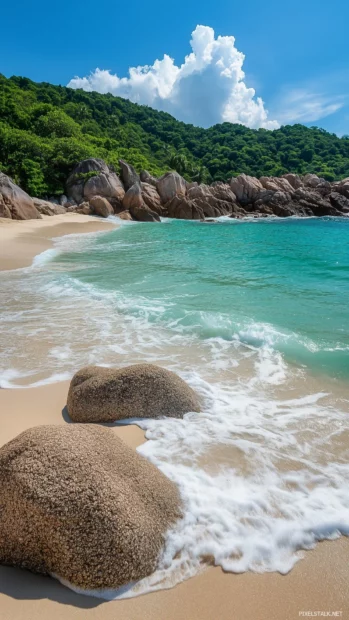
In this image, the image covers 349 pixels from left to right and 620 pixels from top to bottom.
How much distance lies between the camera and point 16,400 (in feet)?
13.2

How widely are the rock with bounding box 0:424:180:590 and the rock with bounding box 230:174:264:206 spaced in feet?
162

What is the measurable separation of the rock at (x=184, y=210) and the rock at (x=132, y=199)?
489 cm

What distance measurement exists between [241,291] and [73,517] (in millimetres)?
8184

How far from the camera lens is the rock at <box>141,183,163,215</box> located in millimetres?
39656

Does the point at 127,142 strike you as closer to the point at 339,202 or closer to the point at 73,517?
the point at 339,202

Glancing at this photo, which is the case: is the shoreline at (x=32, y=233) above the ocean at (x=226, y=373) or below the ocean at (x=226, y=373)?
above

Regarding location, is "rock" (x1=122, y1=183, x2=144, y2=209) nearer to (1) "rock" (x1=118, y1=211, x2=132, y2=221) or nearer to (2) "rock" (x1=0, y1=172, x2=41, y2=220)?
(1) "rock" (x1=118, y1=211, x2=132, y2=221)

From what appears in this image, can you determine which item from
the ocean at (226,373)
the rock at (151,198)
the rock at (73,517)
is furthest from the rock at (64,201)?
the rock at (73,517)

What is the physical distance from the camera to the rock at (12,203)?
78.8 ft

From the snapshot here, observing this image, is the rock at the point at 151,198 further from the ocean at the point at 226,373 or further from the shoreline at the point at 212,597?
the shoreline at the point at 212,597

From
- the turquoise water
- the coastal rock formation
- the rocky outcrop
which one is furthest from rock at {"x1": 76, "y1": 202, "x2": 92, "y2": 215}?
the coastal rock formation

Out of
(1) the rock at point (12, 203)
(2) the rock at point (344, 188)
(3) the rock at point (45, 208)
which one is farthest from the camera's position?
(2) the rock at point (344, 188)

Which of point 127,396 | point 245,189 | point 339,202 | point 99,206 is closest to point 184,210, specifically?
point 99,206

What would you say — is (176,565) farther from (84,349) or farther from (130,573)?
(84,349)
